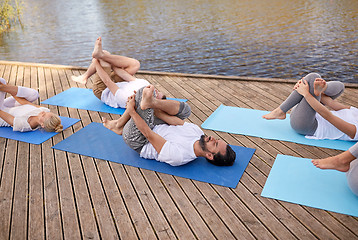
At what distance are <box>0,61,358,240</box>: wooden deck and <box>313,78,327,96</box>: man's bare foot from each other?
49cm

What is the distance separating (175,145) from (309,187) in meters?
1.02

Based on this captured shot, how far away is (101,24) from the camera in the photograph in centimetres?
1217

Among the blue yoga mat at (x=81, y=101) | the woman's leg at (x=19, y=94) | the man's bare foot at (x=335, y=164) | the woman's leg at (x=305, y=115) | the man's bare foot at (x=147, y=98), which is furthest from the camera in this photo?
the blue yoga mat at (x=81, y=101)

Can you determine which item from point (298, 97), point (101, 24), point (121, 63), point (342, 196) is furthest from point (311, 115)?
point (101, 24)

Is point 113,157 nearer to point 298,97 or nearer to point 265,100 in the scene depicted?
point 298,97

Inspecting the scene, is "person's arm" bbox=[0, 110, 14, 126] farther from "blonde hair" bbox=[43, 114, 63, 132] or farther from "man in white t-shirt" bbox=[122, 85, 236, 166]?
"man in white t-shirt" bbox=[122, 85, 236, 166]

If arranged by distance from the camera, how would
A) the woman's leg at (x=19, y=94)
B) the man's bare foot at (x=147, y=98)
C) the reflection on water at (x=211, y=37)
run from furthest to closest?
1. the reflection on water at (x=211, y=37)
2. the woman's leg at (x=19, y=94)
3. the man's bare foot at (x=147, y=98)

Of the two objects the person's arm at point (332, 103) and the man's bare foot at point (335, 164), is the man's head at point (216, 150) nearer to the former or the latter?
the man's bare foot at point (335, 164)

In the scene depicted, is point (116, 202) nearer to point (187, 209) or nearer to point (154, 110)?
point (187, 209)

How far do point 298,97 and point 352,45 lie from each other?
616 centimetres

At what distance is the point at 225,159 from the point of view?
8.71 feet

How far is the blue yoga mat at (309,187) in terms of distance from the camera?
2260mm

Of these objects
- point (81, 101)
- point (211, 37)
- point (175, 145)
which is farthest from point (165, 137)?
point (211, 37)

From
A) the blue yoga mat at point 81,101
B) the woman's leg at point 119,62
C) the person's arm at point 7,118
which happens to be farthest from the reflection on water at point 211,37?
the person's arm at point 7,118
